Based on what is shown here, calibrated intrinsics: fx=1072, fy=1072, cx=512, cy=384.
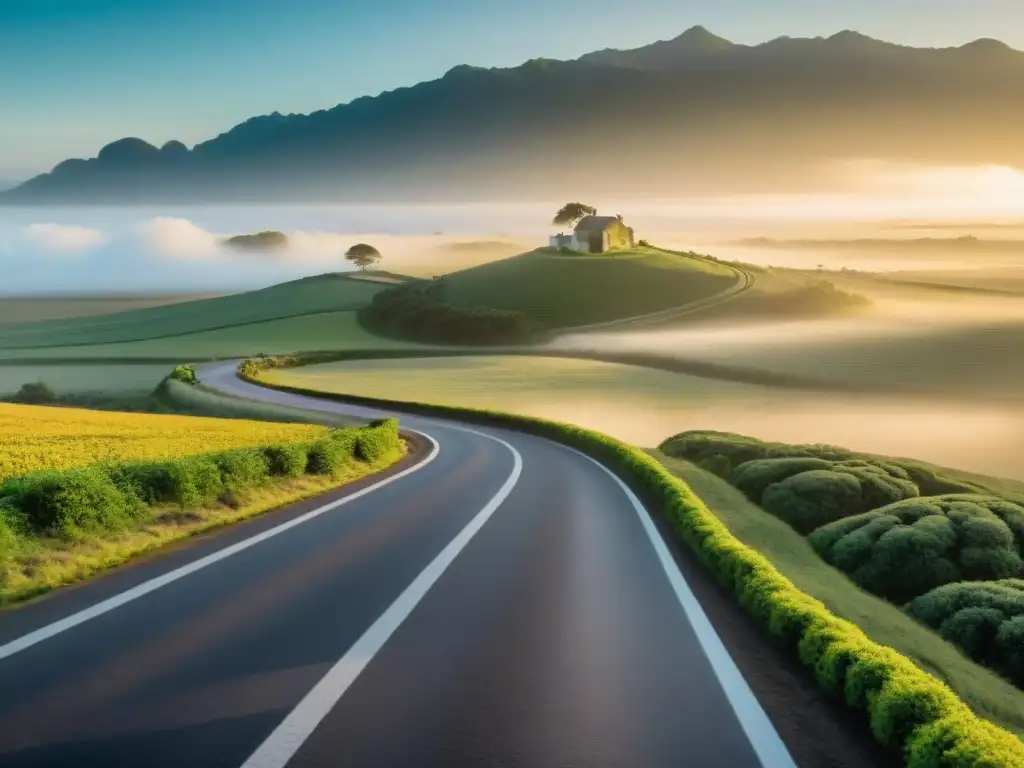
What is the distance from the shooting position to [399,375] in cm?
8412

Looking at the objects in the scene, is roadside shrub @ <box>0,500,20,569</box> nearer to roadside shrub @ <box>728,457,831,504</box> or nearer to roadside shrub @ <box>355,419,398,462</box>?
roadside shrub @ <box>355,419,398,462</box>

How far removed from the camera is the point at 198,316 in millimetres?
154250

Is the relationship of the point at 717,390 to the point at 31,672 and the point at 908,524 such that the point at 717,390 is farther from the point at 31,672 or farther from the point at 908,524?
the point at 31,672

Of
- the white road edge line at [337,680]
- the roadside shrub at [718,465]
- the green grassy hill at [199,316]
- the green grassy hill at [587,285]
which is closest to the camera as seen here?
the white road edge line at [337,680]

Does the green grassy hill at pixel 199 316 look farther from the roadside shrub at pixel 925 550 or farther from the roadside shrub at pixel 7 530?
the roadside shrub at pixel 925 550

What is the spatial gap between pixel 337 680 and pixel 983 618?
29.2ft

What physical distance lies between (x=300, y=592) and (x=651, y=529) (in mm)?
8691

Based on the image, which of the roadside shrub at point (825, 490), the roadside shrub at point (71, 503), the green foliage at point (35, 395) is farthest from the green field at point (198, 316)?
the roadside shrub at point (71, 503)

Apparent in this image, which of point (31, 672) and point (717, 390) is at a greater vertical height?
point (31, 672)

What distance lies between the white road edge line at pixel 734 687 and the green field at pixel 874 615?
1.80 m

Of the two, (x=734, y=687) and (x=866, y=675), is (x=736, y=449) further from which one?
(x=866, y=675)

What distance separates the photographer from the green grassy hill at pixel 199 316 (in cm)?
13625

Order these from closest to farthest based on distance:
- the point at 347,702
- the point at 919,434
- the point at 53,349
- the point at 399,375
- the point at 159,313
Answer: the point at 347,702 < the point at 919,434 < the point at 399,375 < the point at 53,349 < the point at 159,313

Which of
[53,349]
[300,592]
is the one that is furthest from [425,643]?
[53,349]
